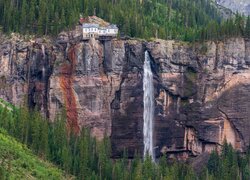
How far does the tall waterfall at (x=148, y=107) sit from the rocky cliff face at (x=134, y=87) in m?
0.86

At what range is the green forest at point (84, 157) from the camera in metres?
113

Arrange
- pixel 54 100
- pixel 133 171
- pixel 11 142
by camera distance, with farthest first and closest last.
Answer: pixel 54 100, pixel 133 171, pixel 11 142

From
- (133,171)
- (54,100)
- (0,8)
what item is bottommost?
(133,171)

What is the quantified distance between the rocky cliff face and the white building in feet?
4.85

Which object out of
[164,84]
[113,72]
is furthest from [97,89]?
[164,84]

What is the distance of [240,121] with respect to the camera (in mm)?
131375

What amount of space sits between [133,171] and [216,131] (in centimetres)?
2174

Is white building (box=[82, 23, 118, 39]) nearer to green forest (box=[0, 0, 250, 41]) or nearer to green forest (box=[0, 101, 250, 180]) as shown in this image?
green forest (box=[0, 0, 250, 41])

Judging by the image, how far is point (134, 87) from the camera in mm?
130875

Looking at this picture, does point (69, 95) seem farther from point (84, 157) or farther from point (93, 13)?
point (93, 13)

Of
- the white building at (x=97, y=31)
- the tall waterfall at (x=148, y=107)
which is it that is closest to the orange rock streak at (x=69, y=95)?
the white building at (x=97, y=31)

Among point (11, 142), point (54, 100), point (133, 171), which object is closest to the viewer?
point (11, 142)

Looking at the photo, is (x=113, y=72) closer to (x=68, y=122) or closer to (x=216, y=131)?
(x=68, y=122)

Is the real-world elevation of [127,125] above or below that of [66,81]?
below
